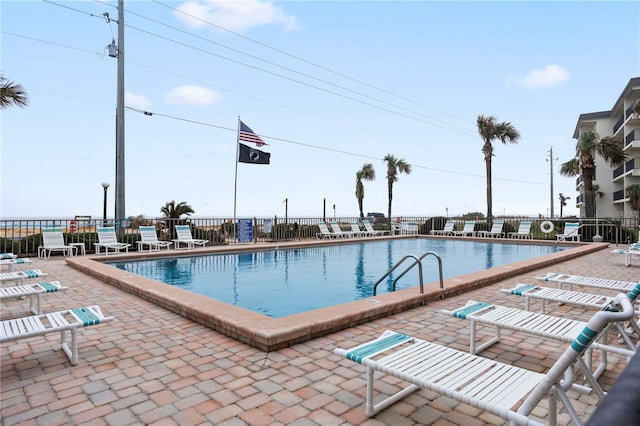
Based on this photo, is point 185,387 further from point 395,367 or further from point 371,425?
point 395,367

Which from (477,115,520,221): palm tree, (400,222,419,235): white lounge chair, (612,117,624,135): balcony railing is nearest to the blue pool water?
(400,222,419,235): white lounge chair

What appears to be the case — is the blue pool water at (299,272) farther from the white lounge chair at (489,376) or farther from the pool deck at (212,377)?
the white lounge chair at (489,376)

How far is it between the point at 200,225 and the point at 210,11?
32.6ft

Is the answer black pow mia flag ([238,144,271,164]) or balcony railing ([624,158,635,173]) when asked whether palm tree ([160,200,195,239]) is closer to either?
black pow mia flag ([238,144,271,164])

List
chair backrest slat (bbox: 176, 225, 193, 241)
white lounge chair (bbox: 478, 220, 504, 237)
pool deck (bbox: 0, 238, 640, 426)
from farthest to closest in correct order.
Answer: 1. white lounge chair (bbox: 478, 220, 504, 237)
2. chair backrest slat (bbox: 176, 225, 193, 241)
3. pool deck (bbox: 0, 238, 640, 426)

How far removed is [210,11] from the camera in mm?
17297

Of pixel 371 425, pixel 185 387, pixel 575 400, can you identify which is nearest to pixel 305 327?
pixel 185 387

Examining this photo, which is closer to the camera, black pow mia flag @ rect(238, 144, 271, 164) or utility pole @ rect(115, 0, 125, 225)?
utility pole @ rect(115, 0, 125, 225)

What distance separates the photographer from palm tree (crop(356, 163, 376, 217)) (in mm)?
37219

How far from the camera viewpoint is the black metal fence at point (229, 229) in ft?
34.1

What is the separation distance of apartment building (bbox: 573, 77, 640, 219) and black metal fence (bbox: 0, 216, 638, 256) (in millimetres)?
11915

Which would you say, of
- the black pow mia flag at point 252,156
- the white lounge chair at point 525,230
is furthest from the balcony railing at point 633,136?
the black pow mia flag at point 252,156

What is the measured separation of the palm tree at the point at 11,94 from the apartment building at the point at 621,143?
28.6m

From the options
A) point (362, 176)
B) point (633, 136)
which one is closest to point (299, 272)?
point (633, 136)
